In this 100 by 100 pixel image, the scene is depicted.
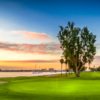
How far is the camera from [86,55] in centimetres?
6166

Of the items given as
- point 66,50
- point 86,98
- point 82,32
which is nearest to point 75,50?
point 66,50

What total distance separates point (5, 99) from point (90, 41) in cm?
5106

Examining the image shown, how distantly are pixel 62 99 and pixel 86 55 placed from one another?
48505 mm

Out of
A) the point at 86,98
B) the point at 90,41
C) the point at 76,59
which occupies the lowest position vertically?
the point at 86,98

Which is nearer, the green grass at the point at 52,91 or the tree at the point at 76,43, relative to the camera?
the green grass at the point at 52,91

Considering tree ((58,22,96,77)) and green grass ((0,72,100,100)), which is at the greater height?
tree ((58,22,96,77))

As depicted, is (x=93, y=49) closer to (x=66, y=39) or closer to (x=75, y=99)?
(x=66, y=39)

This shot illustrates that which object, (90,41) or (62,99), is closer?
(62,99)

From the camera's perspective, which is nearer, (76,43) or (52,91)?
(52,91)

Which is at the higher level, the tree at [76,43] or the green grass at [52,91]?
the tree at [76,43]

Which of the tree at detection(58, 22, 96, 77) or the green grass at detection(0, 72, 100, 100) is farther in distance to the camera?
the tree at detection(58, 22, 96, 77)

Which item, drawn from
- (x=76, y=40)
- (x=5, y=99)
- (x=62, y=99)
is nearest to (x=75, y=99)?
(x=62, y=99)

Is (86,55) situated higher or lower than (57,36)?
lower

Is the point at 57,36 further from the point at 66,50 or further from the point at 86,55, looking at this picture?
the point at 86,55
